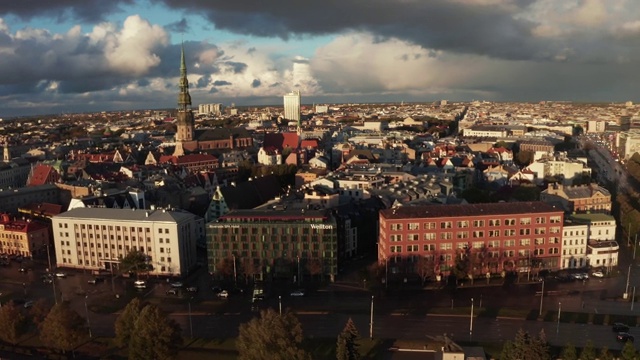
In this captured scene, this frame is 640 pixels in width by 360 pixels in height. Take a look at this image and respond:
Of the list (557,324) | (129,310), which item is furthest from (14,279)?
(557,324)

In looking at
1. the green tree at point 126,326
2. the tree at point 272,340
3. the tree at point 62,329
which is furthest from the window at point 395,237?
the tree at point 62,329

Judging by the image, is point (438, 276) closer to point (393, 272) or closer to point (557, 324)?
point (393, 272)

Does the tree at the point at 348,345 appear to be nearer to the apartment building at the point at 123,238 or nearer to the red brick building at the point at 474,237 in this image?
the red brick building at the point at 474,237

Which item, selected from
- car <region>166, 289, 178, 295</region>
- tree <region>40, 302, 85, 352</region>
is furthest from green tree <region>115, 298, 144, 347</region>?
car <region>166, 289, 178, 295</region>

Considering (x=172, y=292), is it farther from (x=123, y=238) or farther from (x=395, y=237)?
(x=395, y=237)

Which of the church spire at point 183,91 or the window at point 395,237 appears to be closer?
the window at point 395,237

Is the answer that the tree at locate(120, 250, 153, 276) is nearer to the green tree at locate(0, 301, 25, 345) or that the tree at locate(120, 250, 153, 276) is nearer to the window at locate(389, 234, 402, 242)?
the green tree at locate(0, 301, 25, 345)

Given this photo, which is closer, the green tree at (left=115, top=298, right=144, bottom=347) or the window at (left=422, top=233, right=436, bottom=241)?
the green tree at (left=115, top=298, right=144, bottom=347)

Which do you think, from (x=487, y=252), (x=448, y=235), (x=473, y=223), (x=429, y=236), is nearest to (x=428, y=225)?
(x=429, y=236)
